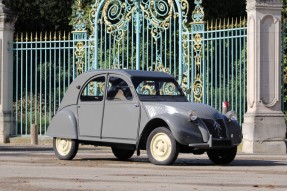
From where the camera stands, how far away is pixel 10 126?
23.4 meters

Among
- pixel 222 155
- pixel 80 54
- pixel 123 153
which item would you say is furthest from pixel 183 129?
pixel 80 54

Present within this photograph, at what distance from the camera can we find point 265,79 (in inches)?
747

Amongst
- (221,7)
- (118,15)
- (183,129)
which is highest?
(221,7)

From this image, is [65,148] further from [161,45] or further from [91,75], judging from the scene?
[161,45]

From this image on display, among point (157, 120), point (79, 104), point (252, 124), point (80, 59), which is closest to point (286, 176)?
point (157, 120)

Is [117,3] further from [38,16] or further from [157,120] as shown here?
[38,16]

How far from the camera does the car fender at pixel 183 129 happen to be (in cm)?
1346

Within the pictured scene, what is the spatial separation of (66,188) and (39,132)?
14.9 m

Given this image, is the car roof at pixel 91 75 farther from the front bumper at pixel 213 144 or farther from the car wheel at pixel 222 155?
the front bumper at pixel 213 144

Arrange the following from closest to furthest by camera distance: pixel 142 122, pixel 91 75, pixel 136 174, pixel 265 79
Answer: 1. pixel 136 174
2. pixel 142 122
3. pixel 91 75
4. pixel 265 79

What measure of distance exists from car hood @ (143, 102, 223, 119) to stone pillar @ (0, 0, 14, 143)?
387 inches

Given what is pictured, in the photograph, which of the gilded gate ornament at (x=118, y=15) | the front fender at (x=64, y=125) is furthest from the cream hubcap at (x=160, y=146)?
the gilded gate ornament at (x=118, y=15)

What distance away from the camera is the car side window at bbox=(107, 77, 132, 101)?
14745mm

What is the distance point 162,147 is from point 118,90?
171 cm
